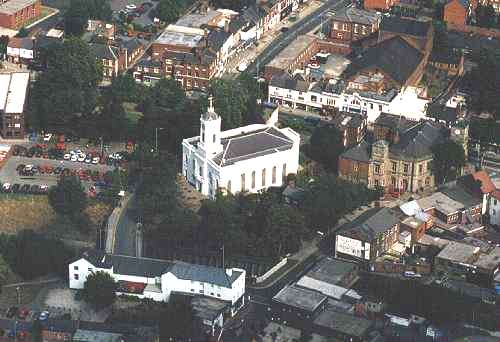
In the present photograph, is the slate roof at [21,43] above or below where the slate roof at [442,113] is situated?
above

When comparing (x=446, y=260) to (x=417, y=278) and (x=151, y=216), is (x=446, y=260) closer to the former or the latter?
(x=417, y=278)

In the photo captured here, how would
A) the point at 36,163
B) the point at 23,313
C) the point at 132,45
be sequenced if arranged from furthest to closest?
the point at 132,45 → the point at 36,163 → the point at 23,313

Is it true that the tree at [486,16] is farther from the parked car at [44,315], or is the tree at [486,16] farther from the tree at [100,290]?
the parked car at [44,315]

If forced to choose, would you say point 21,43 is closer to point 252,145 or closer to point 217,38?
point 217,38

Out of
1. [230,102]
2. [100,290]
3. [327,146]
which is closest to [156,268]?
[100,290]

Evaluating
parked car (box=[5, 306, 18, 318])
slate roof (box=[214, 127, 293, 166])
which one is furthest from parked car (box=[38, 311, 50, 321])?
slate roof (box=[214, 127, 293, 166])

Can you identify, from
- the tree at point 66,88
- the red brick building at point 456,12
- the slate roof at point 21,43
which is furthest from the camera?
the red brick building at point 456,12

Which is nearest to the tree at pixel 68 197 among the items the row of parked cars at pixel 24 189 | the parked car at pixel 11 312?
the row of parked cars at pixel 24 189
